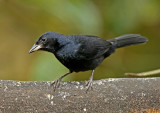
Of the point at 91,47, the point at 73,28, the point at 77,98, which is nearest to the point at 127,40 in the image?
the point at 91,47

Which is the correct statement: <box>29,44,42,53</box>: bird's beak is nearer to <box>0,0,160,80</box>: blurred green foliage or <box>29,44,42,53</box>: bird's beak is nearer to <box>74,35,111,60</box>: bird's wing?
<box>74,35,111,60</box>: bird's wing

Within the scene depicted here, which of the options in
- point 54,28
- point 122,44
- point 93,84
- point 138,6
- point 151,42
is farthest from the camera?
point 151,42

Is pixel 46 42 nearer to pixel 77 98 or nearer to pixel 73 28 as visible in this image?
pixel 77 98

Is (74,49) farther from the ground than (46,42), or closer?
closer

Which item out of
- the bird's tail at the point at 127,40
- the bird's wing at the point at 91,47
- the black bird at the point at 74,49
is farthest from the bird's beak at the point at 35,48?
the bird's tail at the point at 127,40

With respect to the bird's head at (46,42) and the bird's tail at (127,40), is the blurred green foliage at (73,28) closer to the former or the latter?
the bird's tail at (127,40)

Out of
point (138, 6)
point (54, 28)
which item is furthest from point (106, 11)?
point (54, 28)

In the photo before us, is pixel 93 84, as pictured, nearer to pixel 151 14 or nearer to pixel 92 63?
pixel 92 63
